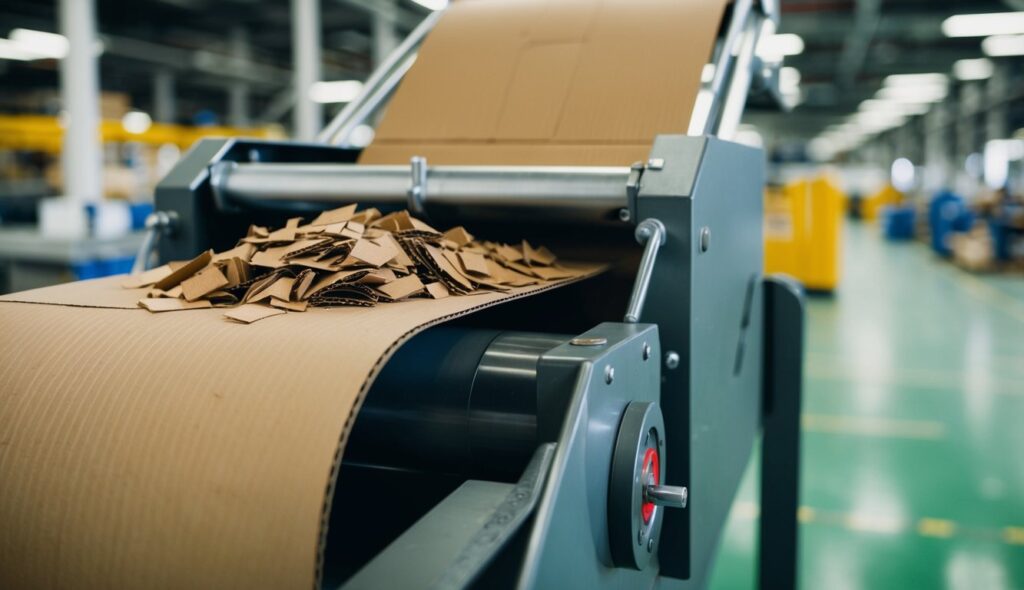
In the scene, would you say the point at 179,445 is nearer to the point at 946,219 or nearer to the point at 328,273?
the point at 328,273

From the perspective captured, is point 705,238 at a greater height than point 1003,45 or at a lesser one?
lesser

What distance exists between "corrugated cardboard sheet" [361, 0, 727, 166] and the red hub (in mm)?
689

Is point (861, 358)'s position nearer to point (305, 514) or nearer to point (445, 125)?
point (445, 125)

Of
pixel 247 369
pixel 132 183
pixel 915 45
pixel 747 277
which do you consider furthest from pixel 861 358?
pixel 915 45

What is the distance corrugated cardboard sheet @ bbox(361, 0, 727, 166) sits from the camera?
154 cm

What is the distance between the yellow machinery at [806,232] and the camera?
315 inches

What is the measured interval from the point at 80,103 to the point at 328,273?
5228 millimetres

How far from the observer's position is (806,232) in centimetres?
803

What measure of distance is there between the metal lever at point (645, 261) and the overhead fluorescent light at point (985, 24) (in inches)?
456

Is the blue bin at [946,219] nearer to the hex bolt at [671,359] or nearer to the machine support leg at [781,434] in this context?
the machine support leg at [781,434]

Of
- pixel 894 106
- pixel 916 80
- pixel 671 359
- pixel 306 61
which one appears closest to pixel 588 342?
pixel 671 359

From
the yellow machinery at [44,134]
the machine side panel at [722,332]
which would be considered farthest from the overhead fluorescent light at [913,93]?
the machine side panel at [722,332]

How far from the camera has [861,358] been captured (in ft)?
18.0

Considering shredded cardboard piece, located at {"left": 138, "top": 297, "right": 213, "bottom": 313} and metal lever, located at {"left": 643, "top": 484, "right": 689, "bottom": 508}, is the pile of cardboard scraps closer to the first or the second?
shredded cardboard piece, located at {"left": 138, "top": 297, "right": 213, "bottom": 313}
